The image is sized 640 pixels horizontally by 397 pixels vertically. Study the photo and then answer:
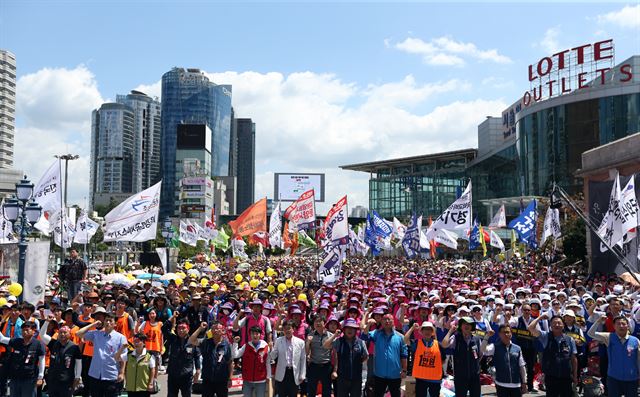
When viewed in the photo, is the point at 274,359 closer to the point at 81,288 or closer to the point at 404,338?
the point at 404,338

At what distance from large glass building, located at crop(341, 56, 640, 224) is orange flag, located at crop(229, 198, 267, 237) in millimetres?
20228

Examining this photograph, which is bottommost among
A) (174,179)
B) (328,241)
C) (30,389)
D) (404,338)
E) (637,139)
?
(30,389)

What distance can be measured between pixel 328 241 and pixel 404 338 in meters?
11.2

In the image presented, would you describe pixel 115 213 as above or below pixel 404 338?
above

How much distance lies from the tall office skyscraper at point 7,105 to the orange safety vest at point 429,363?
6206 inches

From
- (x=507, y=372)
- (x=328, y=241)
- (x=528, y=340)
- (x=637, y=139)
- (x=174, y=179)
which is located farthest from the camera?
(x=174, y=179)

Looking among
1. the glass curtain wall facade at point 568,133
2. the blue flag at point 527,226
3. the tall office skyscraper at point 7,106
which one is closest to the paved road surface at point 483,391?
the blue flag at point 527,226

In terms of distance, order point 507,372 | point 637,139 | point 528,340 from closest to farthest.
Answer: point 507,372 < point 528,340 < point 637,139

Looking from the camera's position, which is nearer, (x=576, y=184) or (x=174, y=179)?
(x=576, y=184)

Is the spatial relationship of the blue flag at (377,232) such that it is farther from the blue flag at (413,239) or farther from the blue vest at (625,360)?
the blue vest at (625,360)

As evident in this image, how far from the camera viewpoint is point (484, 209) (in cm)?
9106

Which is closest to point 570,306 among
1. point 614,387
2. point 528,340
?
point 528,340

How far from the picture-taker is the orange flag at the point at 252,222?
25797 mm

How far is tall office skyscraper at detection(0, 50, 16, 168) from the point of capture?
15050cm
